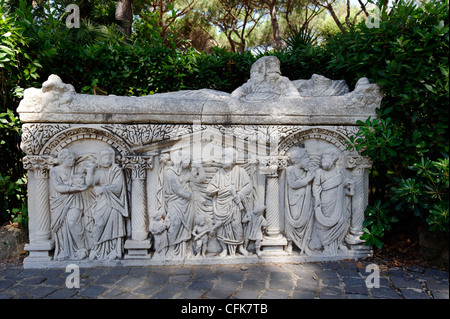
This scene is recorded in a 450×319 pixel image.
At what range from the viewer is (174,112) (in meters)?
3.44

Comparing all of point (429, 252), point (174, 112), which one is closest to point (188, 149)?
point (174, 112)

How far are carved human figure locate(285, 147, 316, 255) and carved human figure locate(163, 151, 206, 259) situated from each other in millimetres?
1021

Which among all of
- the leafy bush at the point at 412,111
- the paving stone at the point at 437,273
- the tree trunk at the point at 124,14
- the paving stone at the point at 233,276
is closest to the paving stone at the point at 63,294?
the paving stone at the point at 233,276

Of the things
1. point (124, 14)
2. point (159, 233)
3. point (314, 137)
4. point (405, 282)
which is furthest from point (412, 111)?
point (124, 14)

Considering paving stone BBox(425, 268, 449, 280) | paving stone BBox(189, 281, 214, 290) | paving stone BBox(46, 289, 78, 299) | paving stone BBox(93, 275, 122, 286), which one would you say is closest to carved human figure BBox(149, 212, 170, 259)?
paving stone BBox(93, 275, 122, 286)

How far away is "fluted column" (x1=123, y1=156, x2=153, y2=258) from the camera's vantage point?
3.46m

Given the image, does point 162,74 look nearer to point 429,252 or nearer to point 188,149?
point 188,149

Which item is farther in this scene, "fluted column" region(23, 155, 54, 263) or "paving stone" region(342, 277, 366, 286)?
"fluted column" region(23, 155, 54, 263)

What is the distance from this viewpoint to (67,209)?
3451mm

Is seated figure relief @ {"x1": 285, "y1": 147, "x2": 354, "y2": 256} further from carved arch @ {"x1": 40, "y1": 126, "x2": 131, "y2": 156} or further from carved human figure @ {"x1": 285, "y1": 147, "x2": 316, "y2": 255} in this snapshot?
carved arch @ {"x1": 40, "y1": 126, "x2": 131, "y2": 156}

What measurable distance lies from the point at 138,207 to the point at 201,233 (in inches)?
30.2

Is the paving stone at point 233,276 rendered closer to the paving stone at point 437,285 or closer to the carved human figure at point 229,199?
the carved human figure at point 229,199

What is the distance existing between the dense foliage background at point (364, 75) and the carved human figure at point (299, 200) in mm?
609

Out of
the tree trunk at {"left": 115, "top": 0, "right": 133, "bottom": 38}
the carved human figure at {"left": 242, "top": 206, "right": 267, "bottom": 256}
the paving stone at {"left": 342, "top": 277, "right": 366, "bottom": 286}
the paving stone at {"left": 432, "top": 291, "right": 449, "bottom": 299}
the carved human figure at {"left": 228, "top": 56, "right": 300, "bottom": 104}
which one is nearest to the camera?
the paving stone at {"left": 432, "top": 291, "right": 449, "bottom": 299}
